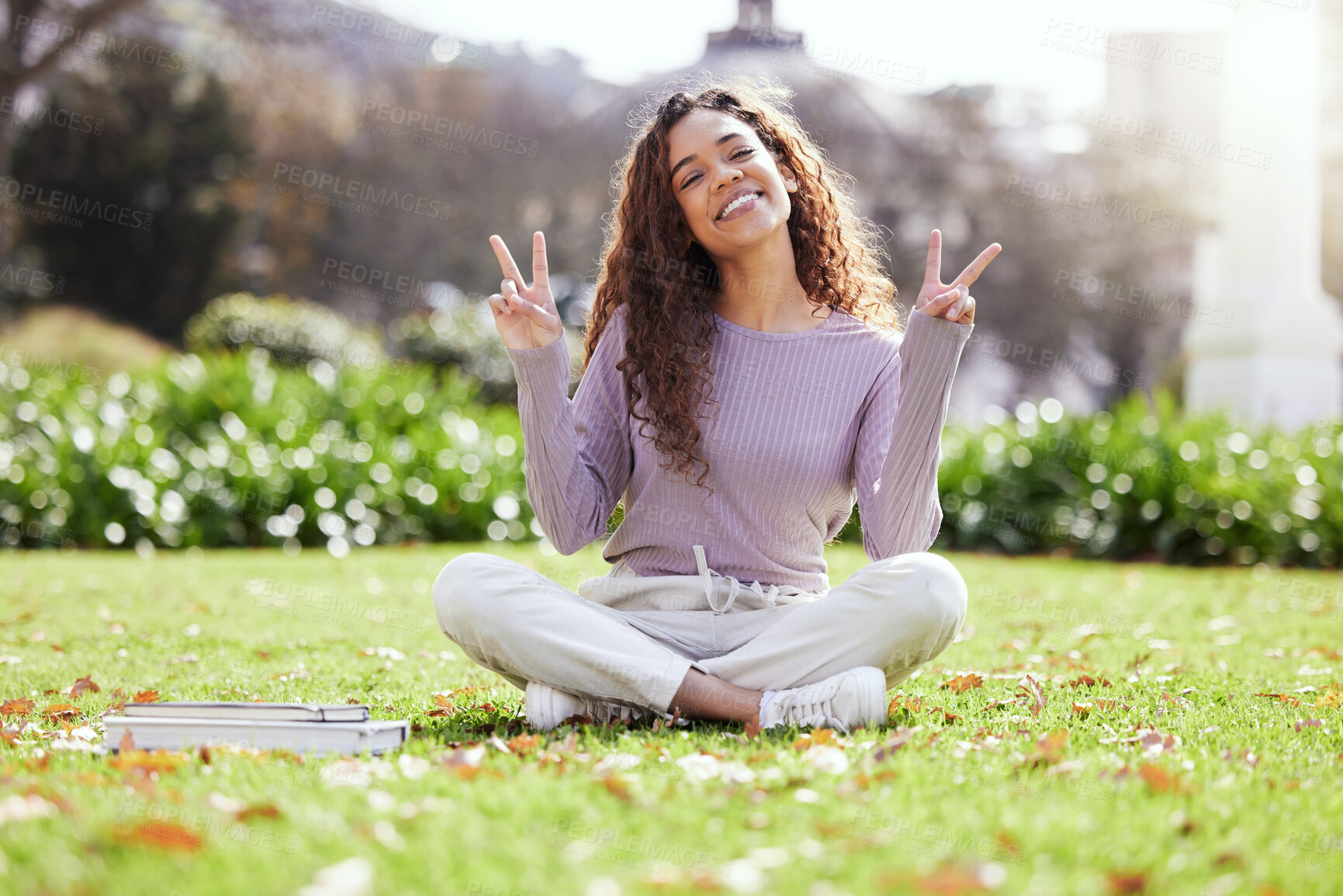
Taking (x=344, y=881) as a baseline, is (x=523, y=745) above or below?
below

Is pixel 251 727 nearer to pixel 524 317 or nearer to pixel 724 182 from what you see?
pixel 524 317

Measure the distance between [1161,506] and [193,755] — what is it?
6567 millimetres

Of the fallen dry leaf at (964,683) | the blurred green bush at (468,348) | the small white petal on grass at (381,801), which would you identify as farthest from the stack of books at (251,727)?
the blurred green bush at (468,348)

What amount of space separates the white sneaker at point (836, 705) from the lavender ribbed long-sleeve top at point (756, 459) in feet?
1.18

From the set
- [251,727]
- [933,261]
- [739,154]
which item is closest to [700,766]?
[251,727]

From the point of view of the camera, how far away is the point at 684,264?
2.84m

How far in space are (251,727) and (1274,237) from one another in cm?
936

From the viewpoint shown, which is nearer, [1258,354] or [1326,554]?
[1326,554]

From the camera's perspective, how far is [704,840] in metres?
1.50

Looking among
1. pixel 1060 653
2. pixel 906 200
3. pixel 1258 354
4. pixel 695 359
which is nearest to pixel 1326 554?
pixel 1258 354

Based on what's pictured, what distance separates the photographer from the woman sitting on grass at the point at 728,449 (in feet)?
7.71

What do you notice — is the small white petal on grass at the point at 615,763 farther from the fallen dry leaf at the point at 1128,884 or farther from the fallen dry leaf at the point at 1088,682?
the fallen dry leaf at the point at 1088,682

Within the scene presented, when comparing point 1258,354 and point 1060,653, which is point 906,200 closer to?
point 1258,354

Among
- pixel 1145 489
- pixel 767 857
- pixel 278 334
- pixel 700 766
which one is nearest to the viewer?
pixel 767 857
